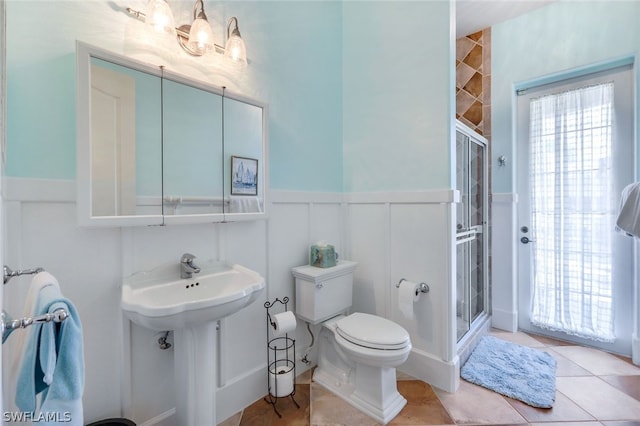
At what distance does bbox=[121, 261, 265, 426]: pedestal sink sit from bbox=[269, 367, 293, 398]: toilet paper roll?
0.47 m

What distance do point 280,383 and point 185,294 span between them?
2.77ft

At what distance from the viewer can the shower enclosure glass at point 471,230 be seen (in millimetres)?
2246

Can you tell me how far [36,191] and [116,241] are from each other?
33cm

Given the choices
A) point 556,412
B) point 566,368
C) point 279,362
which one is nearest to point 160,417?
point 279,362

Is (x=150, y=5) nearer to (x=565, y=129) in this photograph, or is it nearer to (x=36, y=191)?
(x=36, y=191)

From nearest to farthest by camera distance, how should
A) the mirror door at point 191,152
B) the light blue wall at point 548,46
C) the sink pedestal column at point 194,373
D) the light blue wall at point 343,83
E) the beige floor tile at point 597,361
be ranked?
1. the sink pedestal column at point 194,373
2. the mirror door at point 191,152
3. the light blue wall at point 343,83
4. the beige floor tile at point 597,361
5. the light blue wall at point 548,46

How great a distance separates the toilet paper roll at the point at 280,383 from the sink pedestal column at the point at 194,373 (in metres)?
0.49

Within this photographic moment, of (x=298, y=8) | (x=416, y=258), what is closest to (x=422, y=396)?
(x=416, y=258)

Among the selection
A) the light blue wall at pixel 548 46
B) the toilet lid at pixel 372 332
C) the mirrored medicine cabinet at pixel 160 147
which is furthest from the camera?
the light blue wall at pixel 548 46

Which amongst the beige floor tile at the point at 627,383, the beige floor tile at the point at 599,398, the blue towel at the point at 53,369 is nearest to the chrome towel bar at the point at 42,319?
the blue towel at the point at 53,369

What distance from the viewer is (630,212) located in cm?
193

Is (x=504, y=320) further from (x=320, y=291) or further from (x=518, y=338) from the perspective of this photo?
(x=320, y=291)

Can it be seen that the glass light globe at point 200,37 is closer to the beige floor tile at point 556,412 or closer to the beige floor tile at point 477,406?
the beige floor tile at point 477,406

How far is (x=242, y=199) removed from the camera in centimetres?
170
